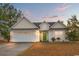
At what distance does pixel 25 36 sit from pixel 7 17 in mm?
391

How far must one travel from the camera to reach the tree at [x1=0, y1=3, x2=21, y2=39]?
22.3ft

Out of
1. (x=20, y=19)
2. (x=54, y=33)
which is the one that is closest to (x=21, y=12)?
(x=20, y=19)

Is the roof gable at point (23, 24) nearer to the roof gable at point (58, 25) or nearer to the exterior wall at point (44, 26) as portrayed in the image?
the exterior wall at point (44, 26)

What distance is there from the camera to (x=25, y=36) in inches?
272

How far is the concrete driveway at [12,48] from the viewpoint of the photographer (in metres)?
6.77

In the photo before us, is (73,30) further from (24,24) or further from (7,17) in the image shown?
(7,17)

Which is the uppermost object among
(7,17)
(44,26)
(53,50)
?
(7,17)

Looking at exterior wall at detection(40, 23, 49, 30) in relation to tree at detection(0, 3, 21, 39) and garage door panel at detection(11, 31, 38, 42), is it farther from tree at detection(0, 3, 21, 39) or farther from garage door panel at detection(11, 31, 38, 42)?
tree at detection(0, 3, 21, 39)

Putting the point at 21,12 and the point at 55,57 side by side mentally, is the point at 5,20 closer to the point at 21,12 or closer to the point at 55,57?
the point at 21,12

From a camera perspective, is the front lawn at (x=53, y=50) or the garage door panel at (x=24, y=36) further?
the garage door panel at (x=24, y=36)


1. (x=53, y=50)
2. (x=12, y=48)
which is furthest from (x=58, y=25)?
(x=12, y=48)

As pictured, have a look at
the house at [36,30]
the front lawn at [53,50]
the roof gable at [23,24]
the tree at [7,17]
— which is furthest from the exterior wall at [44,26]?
the tree at [7,17]

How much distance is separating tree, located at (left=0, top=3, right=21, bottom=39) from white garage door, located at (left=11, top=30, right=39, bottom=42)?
10 cm

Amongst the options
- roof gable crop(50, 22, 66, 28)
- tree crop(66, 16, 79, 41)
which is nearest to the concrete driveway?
roof gable crop(50, 22, 66, 28)
